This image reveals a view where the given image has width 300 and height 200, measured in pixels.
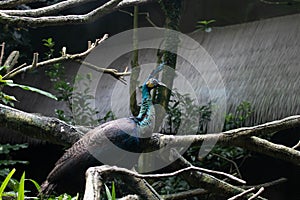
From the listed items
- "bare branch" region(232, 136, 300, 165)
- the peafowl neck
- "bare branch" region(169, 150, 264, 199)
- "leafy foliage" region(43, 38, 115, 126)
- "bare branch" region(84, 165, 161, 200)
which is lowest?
"leafy foliage" region(43, 38, 115, 126)

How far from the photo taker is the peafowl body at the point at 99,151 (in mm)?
1847

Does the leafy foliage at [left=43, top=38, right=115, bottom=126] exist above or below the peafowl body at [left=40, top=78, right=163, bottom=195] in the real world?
below

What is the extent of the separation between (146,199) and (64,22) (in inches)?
24.4

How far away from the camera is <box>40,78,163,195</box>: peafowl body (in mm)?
1847

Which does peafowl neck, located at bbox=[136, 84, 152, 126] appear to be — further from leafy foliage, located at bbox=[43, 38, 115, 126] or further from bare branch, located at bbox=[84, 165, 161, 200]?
leafy foliage, located at bbox=[43, 38, 115, 126]

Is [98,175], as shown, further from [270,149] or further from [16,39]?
[16,39]

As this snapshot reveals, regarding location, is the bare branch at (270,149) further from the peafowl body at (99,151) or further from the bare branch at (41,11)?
the bare branch at (41,11)

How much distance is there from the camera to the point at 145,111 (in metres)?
1.99

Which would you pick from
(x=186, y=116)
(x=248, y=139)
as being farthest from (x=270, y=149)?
(x=186, y=116)

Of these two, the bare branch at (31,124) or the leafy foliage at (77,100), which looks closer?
the bare branch at (31,124)

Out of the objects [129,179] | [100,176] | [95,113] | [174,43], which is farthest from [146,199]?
[95,113]

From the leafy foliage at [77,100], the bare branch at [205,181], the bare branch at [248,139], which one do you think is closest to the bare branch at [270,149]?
the bare branch at [248,139]

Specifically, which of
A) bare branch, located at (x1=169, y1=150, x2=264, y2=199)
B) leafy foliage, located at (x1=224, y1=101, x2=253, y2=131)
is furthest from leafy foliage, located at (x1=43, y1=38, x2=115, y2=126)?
bare branch, located at (x1=169, y1=150, x2=264, y2=199)

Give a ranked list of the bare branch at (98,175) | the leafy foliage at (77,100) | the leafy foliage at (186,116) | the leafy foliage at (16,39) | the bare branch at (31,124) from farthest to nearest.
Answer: the leafy foliage at (16,39), the leafy foliage at (77,100), the leafy foliage at (186,116), the bare branch at (31,124), the bare branch at (98,175)
